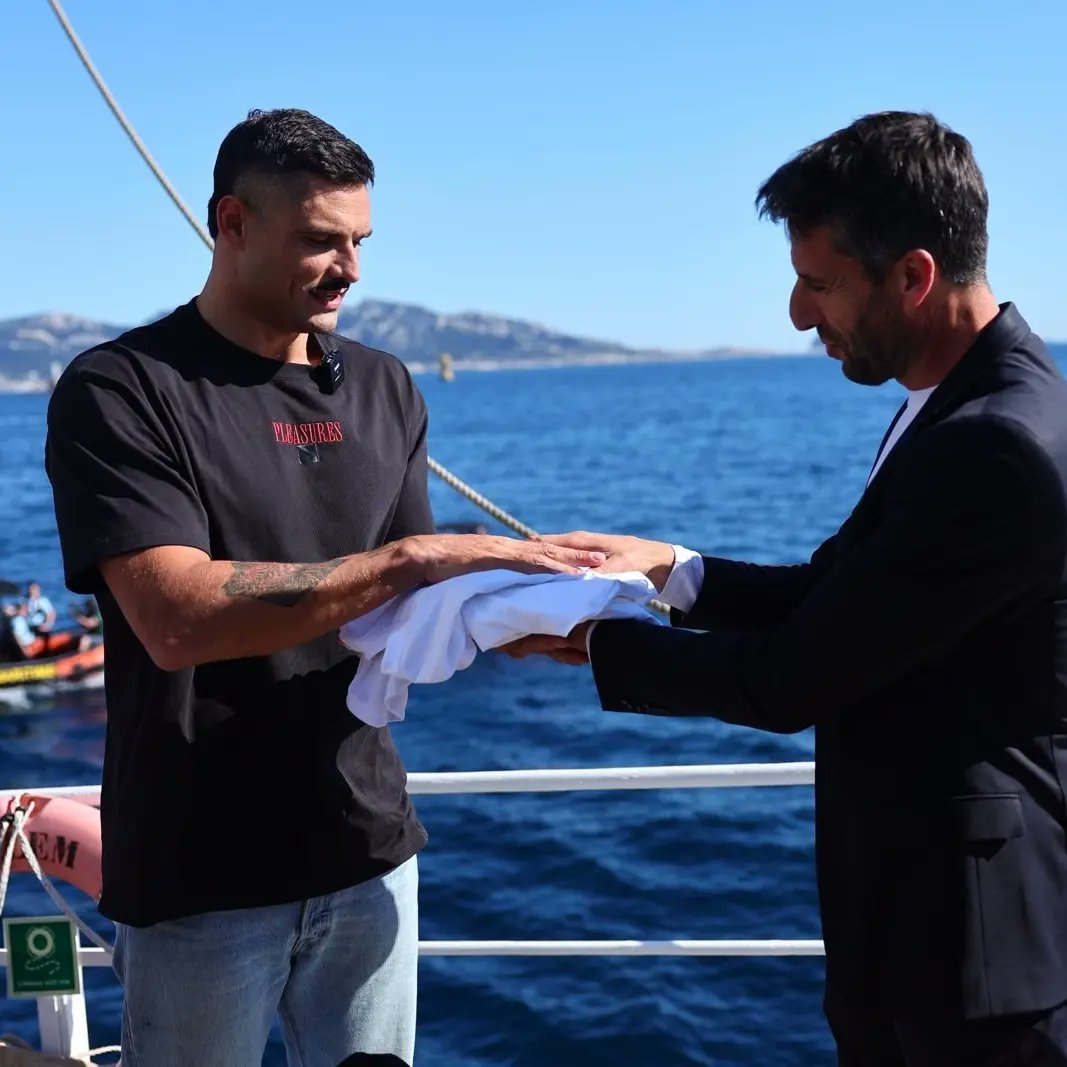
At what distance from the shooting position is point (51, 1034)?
3.55m

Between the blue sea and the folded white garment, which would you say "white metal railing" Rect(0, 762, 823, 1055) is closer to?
the folded white garment

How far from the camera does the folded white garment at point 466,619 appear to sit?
2357mm

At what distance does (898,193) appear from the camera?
202 centimetres

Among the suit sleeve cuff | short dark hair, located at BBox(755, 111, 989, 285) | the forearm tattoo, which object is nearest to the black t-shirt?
the forearm tattoo

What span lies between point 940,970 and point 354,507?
4.43ft

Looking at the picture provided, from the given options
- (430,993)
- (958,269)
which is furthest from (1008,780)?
(430,993)

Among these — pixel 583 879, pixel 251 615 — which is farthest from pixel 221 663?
pixel 583 879

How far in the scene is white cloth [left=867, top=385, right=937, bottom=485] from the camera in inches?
85.5

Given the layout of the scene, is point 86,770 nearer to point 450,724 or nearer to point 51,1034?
point 450,724

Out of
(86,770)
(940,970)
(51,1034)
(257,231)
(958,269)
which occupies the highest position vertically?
(257,231)

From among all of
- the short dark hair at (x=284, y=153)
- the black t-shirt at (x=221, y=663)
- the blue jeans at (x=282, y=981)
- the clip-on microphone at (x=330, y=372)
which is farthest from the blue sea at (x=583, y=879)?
the short dark hair at (x=284, y=153)

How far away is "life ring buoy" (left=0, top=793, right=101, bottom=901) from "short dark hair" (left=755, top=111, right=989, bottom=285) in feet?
8.29

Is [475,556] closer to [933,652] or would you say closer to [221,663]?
[221,663]

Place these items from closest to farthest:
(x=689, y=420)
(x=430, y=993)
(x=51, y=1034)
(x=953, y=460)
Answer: (x=953, y=460), (x=51, y=1034), (x=430, y=993), (x=689, y=420)
